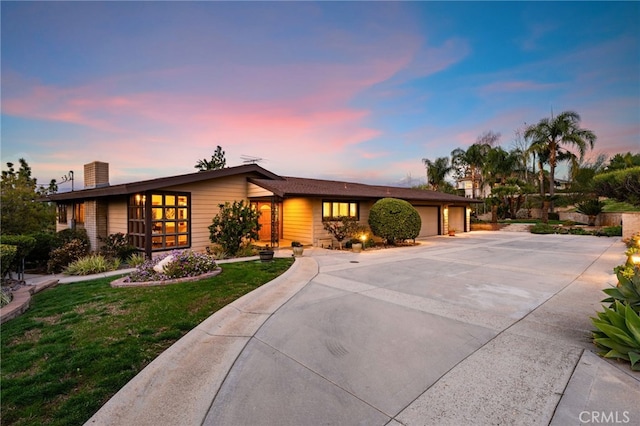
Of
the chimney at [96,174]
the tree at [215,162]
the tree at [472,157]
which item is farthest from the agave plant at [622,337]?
the tree at [215,162]

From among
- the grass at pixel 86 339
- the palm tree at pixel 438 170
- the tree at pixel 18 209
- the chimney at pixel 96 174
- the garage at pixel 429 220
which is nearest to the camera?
the grass at pixel 86 339

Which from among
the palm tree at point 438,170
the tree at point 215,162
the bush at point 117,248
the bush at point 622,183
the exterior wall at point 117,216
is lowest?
the bush at point 117,248

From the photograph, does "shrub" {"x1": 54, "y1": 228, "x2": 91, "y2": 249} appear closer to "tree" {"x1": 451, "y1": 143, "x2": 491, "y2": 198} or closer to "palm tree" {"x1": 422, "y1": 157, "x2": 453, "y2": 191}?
"palm tree" {"x1": 422, "y1": 157, "x2": 453, "y2": 191}

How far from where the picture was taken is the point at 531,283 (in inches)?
270

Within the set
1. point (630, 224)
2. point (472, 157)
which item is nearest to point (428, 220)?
point (630, 224)

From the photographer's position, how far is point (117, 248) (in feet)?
34.1

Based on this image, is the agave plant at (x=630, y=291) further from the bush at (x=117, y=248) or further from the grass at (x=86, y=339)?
the bush at (x=117, y=248)

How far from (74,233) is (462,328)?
14775 millimetres

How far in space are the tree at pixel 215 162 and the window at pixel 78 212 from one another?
2271cm

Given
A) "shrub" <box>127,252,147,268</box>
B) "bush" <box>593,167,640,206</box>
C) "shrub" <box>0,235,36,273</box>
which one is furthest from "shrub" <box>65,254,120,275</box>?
"bush" <box>593,167,640,206</box>

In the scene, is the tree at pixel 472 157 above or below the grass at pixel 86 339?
above

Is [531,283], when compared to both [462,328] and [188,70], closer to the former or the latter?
[462,328]

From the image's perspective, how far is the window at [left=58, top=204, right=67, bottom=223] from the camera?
14.6 m

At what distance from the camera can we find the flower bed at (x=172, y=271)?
22.4 ft
